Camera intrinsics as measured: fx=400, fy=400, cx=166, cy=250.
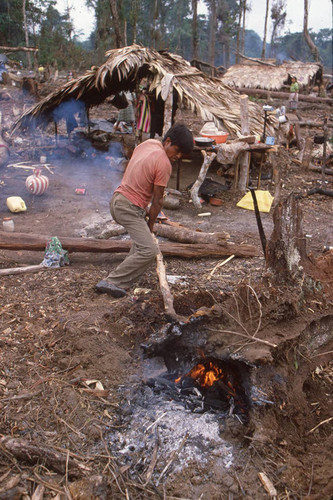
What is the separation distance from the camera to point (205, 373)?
3488 millimetres

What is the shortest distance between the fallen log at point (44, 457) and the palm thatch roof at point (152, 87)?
764cm

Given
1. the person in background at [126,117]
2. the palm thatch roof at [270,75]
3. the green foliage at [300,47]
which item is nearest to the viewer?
the person in background at [126,117]

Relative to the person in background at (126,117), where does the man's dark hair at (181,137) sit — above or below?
below

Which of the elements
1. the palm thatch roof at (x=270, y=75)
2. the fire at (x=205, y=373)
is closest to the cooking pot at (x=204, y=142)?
the fire at (x=205, y=373)

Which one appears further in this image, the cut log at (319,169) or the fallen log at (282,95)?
the fallen log at (282,95)

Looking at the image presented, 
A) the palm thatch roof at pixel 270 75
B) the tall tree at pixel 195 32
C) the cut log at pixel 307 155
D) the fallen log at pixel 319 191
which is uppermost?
the tall tree at pixel 195 32

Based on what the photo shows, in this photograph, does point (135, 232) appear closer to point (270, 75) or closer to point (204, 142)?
point (204, 142)

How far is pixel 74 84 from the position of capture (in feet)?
31.3

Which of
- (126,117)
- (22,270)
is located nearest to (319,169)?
(126,117)

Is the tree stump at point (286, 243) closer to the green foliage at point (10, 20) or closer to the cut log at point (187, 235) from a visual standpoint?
the cut log at point (187, 235)

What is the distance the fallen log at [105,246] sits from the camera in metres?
5.36

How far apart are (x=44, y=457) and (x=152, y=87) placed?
8159 millimetres

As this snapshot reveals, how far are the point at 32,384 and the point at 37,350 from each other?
466 millimetres

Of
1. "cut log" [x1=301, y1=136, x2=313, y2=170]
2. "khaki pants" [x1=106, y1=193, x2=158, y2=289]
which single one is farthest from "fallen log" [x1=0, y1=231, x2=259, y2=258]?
"cut log" [x1=301, y1=136, x2=313, y2=170]
